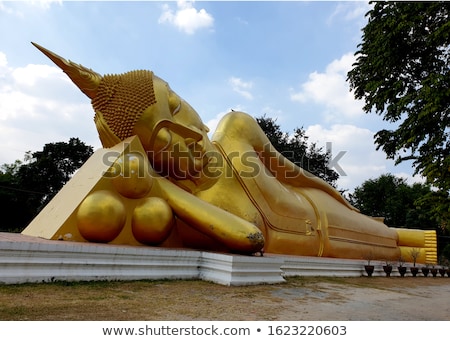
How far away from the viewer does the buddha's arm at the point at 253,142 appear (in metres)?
8.88

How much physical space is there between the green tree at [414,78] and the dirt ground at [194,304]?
6316mm

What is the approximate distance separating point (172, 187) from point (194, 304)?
2874 mm

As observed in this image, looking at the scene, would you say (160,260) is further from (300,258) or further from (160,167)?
(300,258)

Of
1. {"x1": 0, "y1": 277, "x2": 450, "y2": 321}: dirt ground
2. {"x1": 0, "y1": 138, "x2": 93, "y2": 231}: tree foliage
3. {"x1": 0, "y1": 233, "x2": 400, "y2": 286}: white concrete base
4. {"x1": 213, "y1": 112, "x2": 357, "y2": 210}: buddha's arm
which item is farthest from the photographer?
{"x1": 0, "y1": 138, "x2": 93, "y2": 231}: tree foliage

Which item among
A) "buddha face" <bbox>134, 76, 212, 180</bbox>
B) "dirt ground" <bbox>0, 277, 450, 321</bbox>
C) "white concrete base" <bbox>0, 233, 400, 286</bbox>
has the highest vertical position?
"buddha face" <bbox>134, 76, 212, 180</bbox>

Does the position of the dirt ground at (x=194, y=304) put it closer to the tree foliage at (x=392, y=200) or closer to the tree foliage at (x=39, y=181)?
the tree foliage at (x=39, y=181)

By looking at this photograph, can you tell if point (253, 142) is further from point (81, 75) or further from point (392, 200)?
point (392, 200)

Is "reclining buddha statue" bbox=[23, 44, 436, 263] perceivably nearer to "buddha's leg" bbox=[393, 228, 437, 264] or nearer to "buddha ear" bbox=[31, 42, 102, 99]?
"buddha ear" bbox=[31, 42, 102, 99]

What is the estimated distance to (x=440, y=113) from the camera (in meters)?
11.0

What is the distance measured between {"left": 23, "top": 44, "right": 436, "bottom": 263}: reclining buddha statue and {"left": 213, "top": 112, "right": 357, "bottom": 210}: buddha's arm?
0.02 metres

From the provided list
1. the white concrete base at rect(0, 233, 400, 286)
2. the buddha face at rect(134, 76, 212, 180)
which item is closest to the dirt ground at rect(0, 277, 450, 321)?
the white concrete base at rect(0, 233, 400, 286)

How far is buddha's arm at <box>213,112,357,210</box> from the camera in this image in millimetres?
8875

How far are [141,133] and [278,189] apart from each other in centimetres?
349

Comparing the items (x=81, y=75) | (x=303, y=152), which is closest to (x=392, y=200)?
(x=303, y=152)
